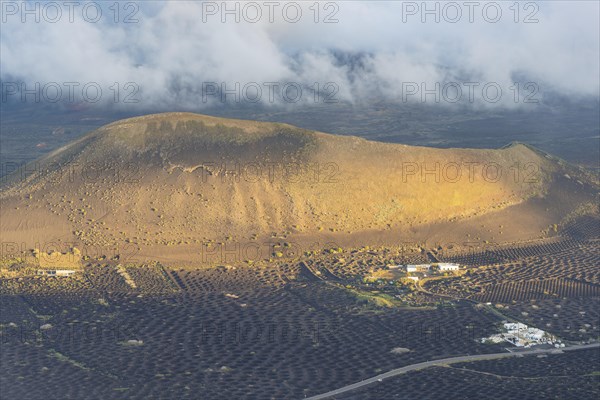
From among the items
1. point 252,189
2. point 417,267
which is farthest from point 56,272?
point 417,267

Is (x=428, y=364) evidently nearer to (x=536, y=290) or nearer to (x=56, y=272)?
(x=536, y=290)

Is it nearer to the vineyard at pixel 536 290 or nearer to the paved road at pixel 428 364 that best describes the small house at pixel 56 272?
the paved road at pixel 428 364

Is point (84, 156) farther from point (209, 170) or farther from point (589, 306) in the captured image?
point (589, 306)

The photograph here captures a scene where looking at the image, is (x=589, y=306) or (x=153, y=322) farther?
(x=589, y=306)

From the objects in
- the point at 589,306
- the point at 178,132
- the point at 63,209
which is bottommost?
the point at 589,306

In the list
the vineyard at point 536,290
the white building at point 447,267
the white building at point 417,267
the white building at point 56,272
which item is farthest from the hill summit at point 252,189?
the vineyard at point 536,290

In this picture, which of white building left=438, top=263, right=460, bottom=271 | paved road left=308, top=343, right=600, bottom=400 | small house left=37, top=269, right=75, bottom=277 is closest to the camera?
paved road left=308, top=343, right=600, bottom=400

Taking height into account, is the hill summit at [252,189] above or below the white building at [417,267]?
above

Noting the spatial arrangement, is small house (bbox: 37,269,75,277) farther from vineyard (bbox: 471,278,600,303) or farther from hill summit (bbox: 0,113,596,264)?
vineyard (bbox: 471,278,600,303)

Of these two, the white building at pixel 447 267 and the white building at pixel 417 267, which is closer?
the white building at pixel 417 267

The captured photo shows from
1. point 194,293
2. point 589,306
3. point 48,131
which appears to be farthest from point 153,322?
point 48,131

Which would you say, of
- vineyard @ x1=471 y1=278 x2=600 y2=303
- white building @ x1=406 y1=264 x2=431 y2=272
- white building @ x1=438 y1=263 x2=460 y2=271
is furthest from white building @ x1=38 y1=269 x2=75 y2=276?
vineyard @ x1=471 y1=278 x2=600 y2=303
